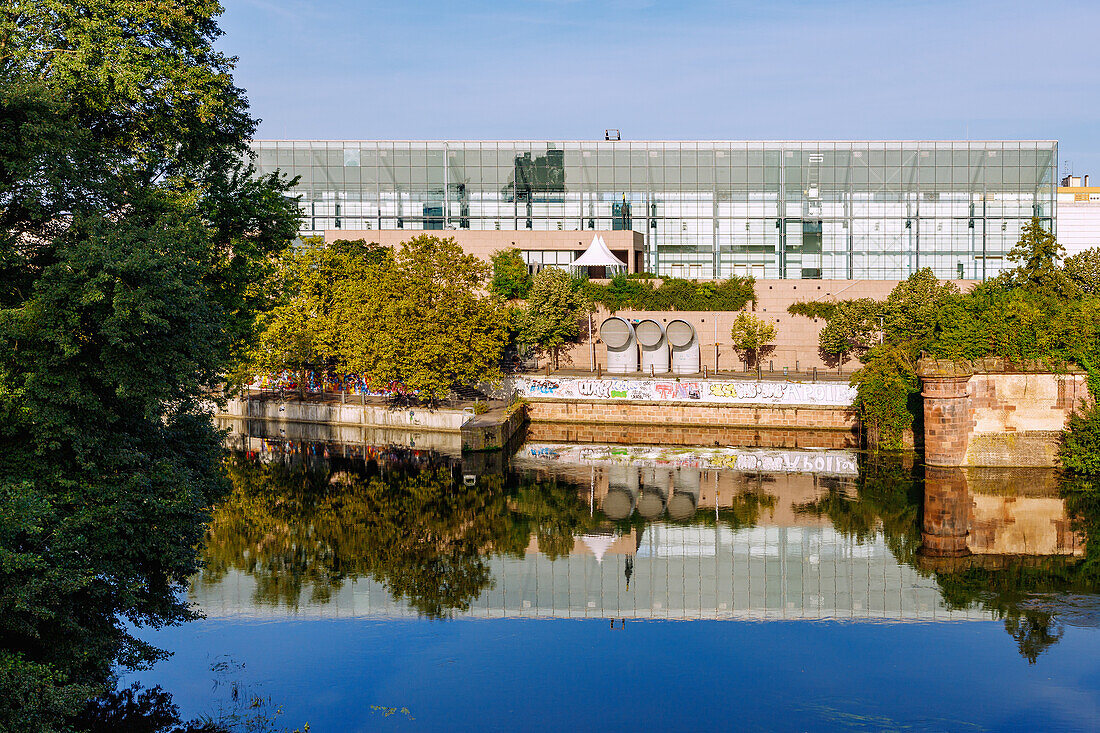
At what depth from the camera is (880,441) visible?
2313 inches

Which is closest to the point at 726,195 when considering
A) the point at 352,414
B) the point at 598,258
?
the point at 598,258

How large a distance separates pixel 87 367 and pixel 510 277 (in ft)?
201

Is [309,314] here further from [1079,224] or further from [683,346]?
[1079,224]

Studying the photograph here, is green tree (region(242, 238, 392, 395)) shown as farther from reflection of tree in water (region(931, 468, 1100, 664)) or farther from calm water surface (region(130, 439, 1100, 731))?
reflection of tree in water (region(931, 468, 1100, 664))

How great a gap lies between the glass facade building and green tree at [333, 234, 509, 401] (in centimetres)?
3361

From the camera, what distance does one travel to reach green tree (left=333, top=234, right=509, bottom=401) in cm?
6319

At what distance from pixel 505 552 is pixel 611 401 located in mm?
32740

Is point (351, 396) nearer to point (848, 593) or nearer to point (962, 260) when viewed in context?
point (848, 593)

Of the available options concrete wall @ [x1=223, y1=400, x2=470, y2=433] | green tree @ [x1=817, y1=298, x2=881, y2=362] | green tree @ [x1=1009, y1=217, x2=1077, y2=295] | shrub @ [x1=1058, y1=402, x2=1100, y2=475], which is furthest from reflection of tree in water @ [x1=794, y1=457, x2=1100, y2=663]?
concrete wall @ [x1=223, y1=400, x2=470, y2=433]

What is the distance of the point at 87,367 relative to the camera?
71.2ft

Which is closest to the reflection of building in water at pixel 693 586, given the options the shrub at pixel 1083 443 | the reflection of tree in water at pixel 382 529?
the reflection of tree in water at pixel 382 529

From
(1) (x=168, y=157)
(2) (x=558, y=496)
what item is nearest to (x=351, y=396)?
(2) (x=558, y=496)

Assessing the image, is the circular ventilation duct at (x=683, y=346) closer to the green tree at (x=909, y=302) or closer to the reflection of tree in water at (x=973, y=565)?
the green tree at (x=909, y=302)

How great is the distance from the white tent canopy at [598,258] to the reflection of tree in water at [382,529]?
34.5 m
